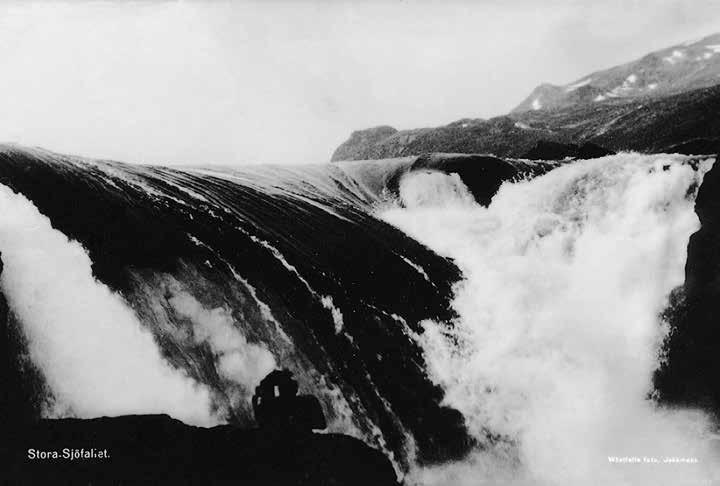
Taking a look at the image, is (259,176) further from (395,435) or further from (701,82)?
(701,82)

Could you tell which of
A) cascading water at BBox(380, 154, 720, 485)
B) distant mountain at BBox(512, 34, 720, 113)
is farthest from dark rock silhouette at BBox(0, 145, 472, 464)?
distant mountain at BBox(512, 34, 720, 113)

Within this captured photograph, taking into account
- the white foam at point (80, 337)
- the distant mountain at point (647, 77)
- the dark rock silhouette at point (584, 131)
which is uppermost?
the distant mountain at point (647, 77)

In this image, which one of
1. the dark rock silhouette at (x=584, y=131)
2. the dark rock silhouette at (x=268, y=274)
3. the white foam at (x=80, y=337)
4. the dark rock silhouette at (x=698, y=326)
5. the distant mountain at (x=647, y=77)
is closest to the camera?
the white foam at (x=80, y=337)

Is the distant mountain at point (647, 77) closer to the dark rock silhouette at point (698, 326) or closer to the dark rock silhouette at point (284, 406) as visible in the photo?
the dark rock silhouette at point (698, 326)

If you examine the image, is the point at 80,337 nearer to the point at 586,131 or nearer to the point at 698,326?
the point at 698,326

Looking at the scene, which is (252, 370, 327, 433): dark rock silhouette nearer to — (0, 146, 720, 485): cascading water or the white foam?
(0, 146, 720, 485): cascading water

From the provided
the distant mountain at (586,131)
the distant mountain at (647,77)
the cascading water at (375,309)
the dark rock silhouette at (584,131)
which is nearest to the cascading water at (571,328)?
the cascading water at (375,309)
